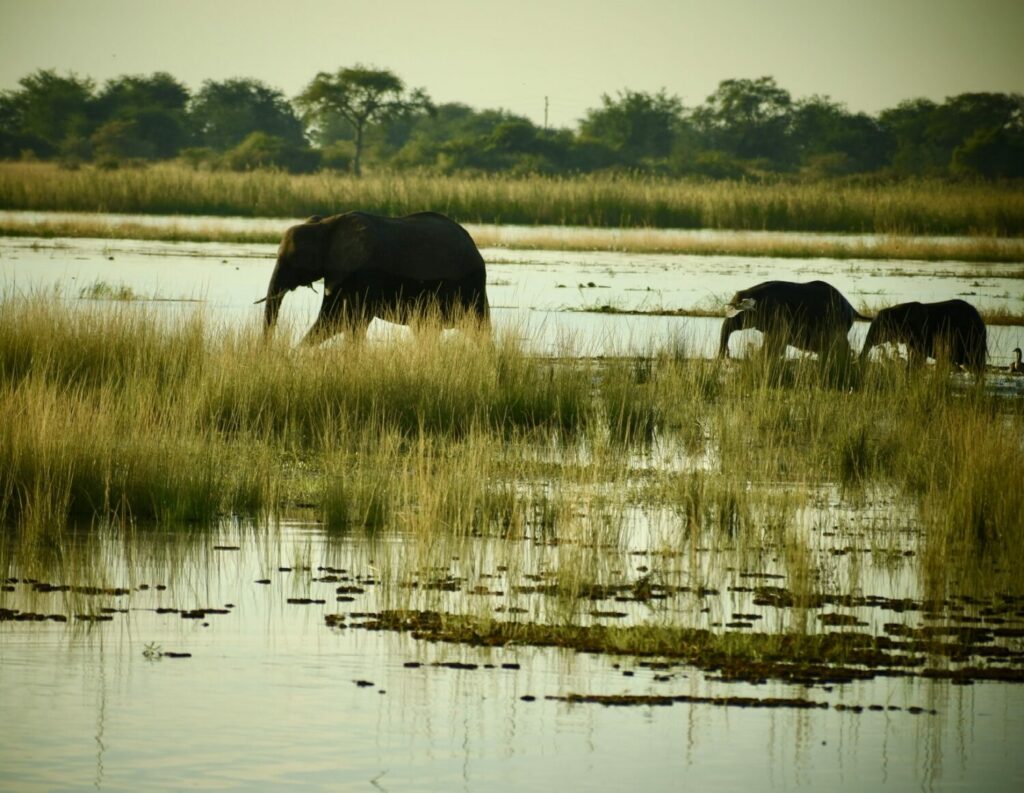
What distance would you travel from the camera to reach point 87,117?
88125mm

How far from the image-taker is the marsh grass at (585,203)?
139 feet

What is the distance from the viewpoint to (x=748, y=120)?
309 ft

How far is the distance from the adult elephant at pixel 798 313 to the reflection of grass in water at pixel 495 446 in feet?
1.75

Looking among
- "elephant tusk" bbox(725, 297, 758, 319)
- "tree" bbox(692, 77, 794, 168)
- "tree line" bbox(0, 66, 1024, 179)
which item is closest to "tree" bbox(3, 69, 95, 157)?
"tree line" bbox(0, 66, 1024, 179)

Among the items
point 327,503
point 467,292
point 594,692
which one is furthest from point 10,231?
point 594,692

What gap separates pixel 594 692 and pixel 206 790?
1.68m

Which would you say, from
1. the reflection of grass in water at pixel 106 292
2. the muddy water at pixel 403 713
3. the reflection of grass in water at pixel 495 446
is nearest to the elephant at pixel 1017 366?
the reflection of grass in water at pixel 495 446

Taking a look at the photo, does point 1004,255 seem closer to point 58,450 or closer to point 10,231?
point 10,231

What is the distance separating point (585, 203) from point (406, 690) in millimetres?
37863

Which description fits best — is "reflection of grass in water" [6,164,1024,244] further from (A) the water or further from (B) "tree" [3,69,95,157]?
(B) "tree" [3,69,95,157]

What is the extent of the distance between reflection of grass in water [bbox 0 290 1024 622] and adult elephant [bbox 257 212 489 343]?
1.73 m

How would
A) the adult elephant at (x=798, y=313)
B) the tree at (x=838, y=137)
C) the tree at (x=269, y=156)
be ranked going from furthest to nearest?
the tree at (x=838, y=137), the tree at (x=269, y=156), the adult elephant at (x=798, y=313)

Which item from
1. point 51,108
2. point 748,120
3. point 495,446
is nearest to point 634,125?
point 748,120

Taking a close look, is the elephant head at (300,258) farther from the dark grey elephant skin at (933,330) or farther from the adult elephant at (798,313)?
the dark grey elephant skin at (933,330)
